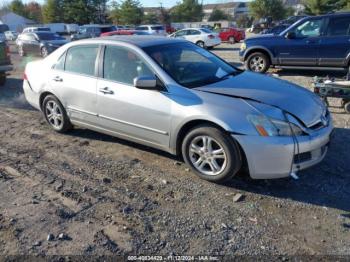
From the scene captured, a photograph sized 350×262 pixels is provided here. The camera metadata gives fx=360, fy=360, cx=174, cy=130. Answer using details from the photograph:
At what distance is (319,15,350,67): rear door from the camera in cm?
952

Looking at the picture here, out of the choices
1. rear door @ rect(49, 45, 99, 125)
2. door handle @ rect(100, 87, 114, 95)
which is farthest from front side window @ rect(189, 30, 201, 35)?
door handle @ rect(100, 87, 114, 95)

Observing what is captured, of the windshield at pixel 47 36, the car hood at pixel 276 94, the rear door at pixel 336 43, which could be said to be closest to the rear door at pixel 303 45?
the rear door at pixel 336 43

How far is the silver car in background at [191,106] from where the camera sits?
386cm

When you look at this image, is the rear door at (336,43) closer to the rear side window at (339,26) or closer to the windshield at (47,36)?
the rear side window at (339,26)

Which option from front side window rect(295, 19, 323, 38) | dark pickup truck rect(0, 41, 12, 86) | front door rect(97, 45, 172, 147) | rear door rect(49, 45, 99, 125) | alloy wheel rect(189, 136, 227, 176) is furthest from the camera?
dark pickup truck rect(0, 41, 12, 86)

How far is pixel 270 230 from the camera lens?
3395mm

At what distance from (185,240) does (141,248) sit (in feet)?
1.33

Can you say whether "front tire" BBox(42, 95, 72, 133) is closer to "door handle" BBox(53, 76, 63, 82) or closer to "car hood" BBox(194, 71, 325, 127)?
"door handle" BBox(53, 76, 63, 82)

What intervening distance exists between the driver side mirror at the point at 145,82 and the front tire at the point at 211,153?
75 cm

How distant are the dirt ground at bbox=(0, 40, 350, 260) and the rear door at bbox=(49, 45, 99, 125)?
0.60m

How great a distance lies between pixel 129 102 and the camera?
471 centimetres

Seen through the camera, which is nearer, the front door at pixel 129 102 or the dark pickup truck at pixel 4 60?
the front door at pixel 129 102

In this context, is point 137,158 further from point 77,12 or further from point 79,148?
point 77,12

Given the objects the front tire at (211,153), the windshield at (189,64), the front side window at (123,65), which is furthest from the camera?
the front side window at (123,65)
